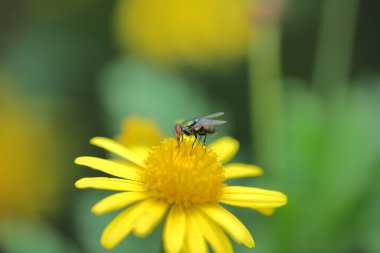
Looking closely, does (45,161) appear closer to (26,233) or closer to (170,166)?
(26,233)

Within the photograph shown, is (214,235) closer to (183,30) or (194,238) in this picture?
(194,238)

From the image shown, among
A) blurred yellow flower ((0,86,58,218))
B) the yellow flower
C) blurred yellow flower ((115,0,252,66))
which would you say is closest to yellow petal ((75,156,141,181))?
the yellow flower

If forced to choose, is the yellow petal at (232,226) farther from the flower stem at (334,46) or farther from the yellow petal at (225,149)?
the flower stem at (334,46)

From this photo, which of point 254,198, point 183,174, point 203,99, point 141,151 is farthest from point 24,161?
point 254,198

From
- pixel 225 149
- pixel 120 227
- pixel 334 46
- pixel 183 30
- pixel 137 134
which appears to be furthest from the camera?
pixel 183 30

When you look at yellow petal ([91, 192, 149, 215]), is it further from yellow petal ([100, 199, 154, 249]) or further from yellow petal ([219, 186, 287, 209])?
yellow petal ([219, 186, 287, 209])

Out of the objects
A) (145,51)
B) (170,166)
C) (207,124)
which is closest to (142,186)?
(170,166)
